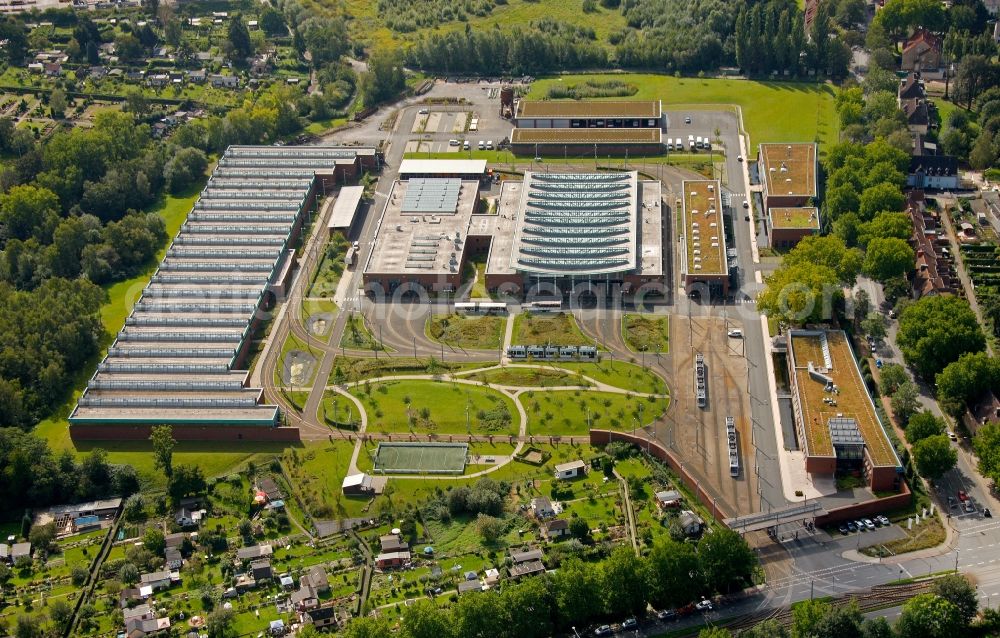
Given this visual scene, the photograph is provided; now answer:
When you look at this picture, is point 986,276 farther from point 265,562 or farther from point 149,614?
point 149,614

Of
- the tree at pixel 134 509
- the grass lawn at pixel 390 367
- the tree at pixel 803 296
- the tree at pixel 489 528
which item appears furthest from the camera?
the grass lawn at pixel 390 367

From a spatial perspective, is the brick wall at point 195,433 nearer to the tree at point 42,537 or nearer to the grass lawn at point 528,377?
the tree at point 42,537

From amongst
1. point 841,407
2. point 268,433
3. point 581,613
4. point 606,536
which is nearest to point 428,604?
point 581,613

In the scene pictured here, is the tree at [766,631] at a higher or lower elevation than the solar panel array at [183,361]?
lower

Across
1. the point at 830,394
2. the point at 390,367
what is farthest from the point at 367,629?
the point at 830,394

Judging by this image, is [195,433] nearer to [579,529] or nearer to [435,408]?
[435,408]

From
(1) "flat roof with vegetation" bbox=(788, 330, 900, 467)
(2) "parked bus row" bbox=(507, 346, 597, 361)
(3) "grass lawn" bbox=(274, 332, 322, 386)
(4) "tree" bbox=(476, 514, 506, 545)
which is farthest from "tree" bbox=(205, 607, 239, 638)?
(1) "flat roof with vegetation" bbox=(788, 330, 900, 467)

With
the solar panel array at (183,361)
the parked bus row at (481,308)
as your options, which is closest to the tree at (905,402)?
the parked bus row at (481,308)
